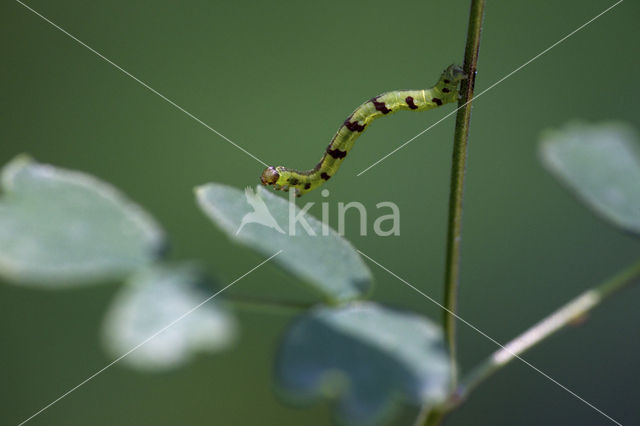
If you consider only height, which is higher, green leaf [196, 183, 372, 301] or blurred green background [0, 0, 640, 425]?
green leaf [196, 183, 372, 301]

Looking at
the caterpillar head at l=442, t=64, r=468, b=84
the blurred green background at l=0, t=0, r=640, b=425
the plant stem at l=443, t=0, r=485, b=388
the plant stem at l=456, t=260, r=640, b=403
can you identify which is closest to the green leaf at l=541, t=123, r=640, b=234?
the plant stem at l=456, t=260, r=640, b=403

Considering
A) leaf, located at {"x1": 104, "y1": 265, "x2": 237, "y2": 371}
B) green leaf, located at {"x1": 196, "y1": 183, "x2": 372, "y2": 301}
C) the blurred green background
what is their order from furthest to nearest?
the blurred green background
green leaf, located at {"x1": 196, "y1": 183, "x2": 372, "y2": 301}
leaf, located at {"x1": 104, "y1": 265, "x2": 237, "y2": 371}

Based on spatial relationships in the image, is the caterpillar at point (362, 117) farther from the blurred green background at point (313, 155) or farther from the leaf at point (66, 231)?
the leaf at point (66, 231)

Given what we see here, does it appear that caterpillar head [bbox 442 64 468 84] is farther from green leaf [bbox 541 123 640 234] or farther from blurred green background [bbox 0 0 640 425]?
blurred green background [bbox 0 0 640 425]

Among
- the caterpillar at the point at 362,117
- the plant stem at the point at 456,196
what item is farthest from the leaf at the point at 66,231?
the caterpillar at the point at 362,117

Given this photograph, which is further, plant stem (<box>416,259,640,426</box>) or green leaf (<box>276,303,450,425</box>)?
plant stem (<box>416,259,640,426</box>)

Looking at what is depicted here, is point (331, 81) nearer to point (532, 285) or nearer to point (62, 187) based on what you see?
point (532, 285)

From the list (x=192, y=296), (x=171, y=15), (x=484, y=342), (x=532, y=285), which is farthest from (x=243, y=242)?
(x=171, y=15)
